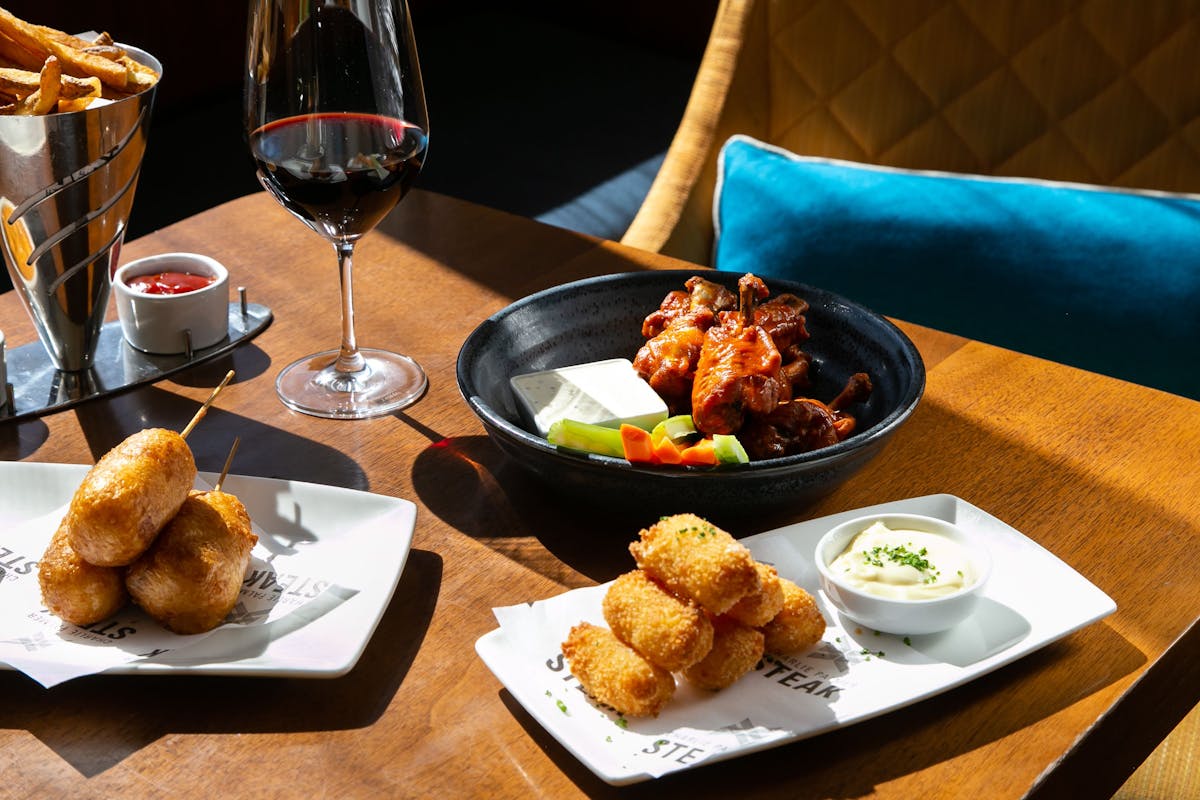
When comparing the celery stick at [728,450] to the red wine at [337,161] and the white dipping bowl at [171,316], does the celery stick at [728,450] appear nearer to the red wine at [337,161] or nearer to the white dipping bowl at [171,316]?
the red wine at [337,161]

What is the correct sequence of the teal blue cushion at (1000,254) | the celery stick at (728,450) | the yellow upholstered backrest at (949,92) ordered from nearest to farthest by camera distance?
the celery stick at (728,450) < the teal blue cushion at (1000,254) < the yellow upholstered backrest at (949,92)

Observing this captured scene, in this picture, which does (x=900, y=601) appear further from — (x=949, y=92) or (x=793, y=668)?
(x=949, y=92)

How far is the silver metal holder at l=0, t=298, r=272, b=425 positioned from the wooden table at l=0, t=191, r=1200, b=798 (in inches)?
0.9

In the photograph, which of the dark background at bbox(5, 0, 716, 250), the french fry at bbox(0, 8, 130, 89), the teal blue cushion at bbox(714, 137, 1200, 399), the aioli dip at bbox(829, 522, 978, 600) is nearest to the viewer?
the aioli dip at bbox(829, 522, 978, 600)

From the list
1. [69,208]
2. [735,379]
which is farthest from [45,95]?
[735,379]

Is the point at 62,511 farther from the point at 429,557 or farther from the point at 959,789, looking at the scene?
the point at 959,789

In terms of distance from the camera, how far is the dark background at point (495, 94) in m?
4.06

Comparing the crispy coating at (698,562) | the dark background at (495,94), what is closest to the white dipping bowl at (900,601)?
the crispy coating at (698,562)

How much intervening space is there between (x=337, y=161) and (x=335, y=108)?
55mm

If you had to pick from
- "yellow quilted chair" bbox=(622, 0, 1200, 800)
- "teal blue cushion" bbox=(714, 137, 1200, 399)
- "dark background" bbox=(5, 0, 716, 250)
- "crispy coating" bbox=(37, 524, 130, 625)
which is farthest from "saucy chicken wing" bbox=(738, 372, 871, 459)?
"dark background" bbox=(5, 0, 716, 250)

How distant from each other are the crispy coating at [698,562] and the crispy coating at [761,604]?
0.04ft

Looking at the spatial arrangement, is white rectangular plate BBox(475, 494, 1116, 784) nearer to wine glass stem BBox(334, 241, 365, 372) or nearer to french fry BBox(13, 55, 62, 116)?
wine glass stem BBox(334, 241, 365, 372)

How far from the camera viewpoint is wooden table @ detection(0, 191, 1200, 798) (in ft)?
2.86

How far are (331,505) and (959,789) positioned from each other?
1.99 ft
